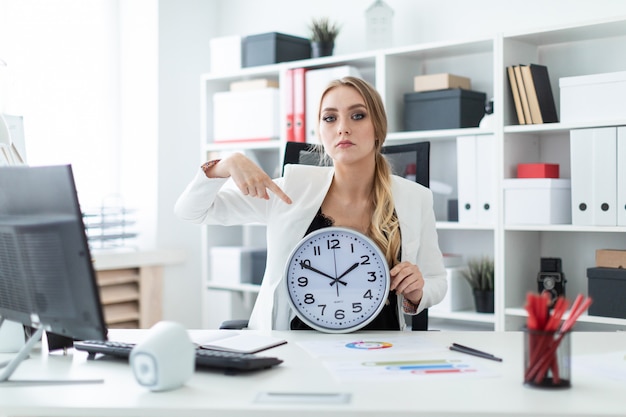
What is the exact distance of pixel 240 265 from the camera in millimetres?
4176

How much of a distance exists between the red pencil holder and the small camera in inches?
77.4

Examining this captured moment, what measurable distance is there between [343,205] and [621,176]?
1.30 meters

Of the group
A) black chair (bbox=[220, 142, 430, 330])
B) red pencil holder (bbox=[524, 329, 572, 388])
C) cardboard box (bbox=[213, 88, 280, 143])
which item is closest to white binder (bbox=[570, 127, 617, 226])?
black chair (bbox=[220, 142, 430, 330])

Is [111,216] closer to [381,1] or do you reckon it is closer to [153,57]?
[153,57]

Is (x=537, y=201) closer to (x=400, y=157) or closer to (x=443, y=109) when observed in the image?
(x=443, y=109)

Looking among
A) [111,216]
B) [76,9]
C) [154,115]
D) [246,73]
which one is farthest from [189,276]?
[76,9]

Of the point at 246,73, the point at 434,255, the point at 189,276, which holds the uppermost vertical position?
the point at 246,73

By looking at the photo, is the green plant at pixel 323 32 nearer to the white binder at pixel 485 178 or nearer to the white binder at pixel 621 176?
the white binder at pixel 485 178

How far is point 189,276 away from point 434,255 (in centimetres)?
249

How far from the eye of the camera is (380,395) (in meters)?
1.34

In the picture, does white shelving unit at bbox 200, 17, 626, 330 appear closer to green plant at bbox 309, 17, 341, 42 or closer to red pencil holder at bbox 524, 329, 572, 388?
green plant at bbox 309, 17, 341, 42

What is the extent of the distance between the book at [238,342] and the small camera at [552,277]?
1.78 m

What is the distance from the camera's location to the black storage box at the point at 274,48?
4070 millimetres

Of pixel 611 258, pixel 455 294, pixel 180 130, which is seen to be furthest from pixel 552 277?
pixel 180 130
